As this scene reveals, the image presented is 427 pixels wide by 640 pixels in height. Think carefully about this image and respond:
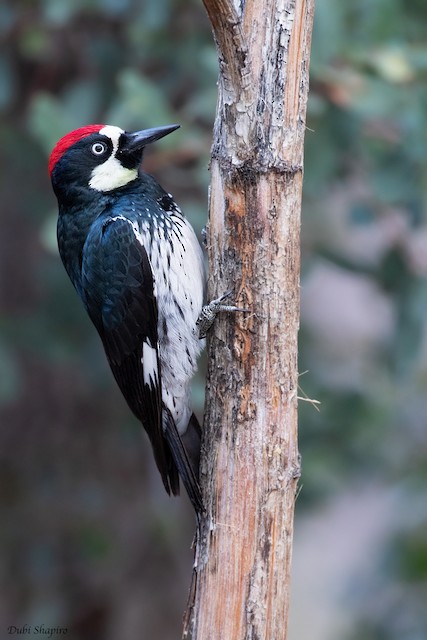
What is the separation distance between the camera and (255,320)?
2350mm

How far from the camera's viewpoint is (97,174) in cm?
306

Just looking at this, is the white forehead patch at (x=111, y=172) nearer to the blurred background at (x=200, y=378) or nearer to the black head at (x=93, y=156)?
the black head at (x=93, y=156)

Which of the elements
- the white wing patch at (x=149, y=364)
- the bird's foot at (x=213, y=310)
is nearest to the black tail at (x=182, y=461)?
the white wing patch at (x=149, y=364)

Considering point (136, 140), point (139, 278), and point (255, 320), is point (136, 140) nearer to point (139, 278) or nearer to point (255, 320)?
point (139, 278)

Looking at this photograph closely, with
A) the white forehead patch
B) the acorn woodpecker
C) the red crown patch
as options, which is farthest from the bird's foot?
the red crown patch

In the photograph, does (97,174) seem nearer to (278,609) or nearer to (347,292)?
(278,609)

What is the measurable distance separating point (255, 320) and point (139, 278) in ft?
2.00

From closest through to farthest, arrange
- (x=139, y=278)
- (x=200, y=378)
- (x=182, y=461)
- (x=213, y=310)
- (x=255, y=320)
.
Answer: (x=255, y=320)
(x=213, y=310)
(x=182, y=461)
(x=139, y=278)
(x=200, y=378)

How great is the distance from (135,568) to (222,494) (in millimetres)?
2952

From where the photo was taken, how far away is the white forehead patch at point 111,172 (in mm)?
3059

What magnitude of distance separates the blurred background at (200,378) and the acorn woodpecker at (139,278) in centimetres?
29

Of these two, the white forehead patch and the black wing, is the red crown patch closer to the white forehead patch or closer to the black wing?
the white forehead patch

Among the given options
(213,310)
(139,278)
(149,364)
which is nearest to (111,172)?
(139,278)

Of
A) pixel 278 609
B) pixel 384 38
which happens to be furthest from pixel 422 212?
pixel 278 609
